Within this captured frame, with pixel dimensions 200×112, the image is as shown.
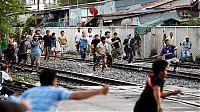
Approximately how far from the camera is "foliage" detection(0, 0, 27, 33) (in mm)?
28562

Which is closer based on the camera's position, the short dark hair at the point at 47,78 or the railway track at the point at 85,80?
the short dark hair at the point at 47,78

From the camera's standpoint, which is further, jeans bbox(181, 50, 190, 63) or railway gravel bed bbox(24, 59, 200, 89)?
jeans bbox(181, 50, 190, 63)

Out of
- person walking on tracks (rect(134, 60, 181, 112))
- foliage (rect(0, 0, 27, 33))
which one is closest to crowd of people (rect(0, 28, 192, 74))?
foliage (rect(0, 0, 27, 33))

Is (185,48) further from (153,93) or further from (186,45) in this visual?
(153,93)

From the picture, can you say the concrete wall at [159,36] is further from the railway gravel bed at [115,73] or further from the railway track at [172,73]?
the railway gravel bed at [115,73]

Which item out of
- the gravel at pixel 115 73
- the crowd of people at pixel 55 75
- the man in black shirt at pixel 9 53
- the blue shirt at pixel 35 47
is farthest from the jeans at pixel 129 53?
the man in black shirt at pixel 9 53

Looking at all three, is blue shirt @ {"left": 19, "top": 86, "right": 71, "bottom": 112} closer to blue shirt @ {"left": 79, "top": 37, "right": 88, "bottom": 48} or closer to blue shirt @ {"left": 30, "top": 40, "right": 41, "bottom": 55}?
blue shirt @ {"left": 30, "top": 40, "right": 41, "bottom": 55}

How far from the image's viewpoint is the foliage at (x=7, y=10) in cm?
2856

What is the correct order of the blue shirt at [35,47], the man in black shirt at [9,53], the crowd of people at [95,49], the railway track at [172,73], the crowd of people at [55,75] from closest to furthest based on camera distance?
the crowd of people at [55,75] < the railway track at [172,73] < the crowd of people at [95,49] < the blue shirt at [35,47] < the man in black shirt at [9,53]

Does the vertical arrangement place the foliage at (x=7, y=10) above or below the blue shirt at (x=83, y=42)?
above

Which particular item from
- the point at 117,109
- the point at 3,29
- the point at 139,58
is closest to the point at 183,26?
the point at 139,58

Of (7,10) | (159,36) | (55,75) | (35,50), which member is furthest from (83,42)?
(55,75)

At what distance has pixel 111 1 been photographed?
5947 centimetres

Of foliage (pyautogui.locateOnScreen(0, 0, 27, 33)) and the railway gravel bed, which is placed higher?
foliage (pyautogui.locateOnScreen(0, 0, 27, 33))
